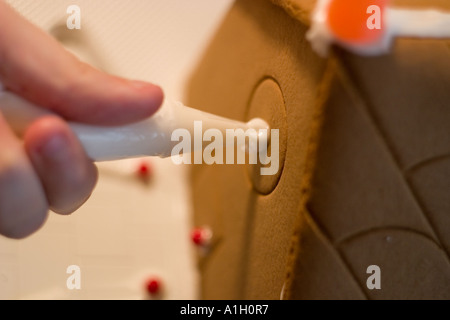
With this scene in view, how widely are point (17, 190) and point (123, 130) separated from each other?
0.09 metres

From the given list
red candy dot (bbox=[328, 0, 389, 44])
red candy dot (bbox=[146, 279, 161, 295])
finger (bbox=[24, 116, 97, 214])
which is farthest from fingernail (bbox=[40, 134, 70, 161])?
red candy dot (bbox=[146, 279, 161, 295])

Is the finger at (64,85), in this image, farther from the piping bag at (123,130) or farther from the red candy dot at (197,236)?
the red candy dot at (197,236)

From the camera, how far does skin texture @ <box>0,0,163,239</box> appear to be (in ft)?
1.14

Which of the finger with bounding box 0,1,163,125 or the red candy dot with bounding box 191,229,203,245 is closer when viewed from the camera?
the finger with bounding box 0,1,163,125

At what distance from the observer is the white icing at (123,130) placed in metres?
0.37

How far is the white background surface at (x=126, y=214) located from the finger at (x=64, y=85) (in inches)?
9.0

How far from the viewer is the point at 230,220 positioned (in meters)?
0.64

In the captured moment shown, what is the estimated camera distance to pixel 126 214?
0.72 m

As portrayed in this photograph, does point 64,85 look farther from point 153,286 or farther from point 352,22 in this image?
point 153,286

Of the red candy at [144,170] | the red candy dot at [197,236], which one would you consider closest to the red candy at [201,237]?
the red candy dot at [197,236]

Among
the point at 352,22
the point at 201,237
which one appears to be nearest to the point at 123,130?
the point at 352,22

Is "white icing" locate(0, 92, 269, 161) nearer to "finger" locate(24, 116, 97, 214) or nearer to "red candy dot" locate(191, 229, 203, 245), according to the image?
"finger" locate(24, 116, 97, 214)
